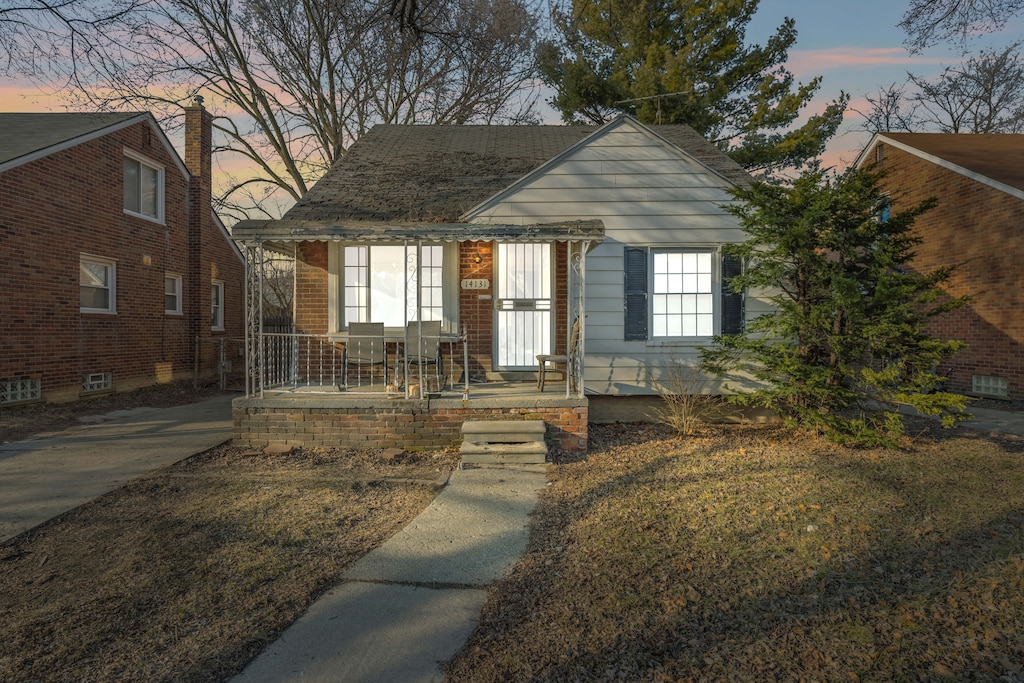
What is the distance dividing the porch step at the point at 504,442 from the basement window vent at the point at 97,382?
30.1 feet

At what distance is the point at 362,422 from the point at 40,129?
10557 millimetres

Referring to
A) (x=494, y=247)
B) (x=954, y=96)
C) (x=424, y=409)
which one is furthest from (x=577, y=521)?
(x=954, y=96)

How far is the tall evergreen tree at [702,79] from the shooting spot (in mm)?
19000

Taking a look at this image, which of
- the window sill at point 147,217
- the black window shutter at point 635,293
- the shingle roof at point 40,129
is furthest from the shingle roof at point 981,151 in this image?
the window sill at point 147,217

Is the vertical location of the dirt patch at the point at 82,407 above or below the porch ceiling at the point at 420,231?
below

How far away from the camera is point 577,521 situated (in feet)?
16.6

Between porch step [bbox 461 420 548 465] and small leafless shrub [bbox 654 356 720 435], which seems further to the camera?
small leafless shrub [bbox 654 356 720 435]

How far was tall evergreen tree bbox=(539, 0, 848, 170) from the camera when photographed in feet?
62.3

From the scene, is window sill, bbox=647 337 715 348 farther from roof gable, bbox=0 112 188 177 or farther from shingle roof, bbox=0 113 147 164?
shingle roof, bbox=0 113 147 164

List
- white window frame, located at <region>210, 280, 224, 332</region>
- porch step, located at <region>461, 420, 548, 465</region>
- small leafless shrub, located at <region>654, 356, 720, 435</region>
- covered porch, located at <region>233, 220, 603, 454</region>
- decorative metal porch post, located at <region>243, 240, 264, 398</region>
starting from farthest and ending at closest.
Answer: white window frame, located at <region>210, 280, 224, 332</region> < covered porch, located at <region>233, 220, 603, 454</region> < small leafless shrub, located at <region>654, 356, 720, 435</region> < decorative metal porch post, located at <region>243, 240, 264, 398</region> < porch step, located at <region>461, 420, 548, 465</region>

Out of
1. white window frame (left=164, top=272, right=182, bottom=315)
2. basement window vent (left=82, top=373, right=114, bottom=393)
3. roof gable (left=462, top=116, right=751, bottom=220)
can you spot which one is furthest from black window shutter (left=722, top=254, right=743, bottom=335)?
white window frame (left=164, top=272, right=182, bottom=315)

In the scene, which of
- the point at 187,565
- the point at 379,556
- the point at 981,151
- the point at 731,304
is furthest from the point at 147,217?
the point at 981,151

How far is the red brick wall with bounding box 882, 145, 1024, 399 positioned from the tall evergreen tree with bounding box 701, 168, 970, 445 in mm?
4744

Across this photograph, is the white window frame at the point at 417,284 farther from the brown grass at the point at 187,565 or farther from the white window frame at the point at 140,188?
the white window frame at the point at 140,188
